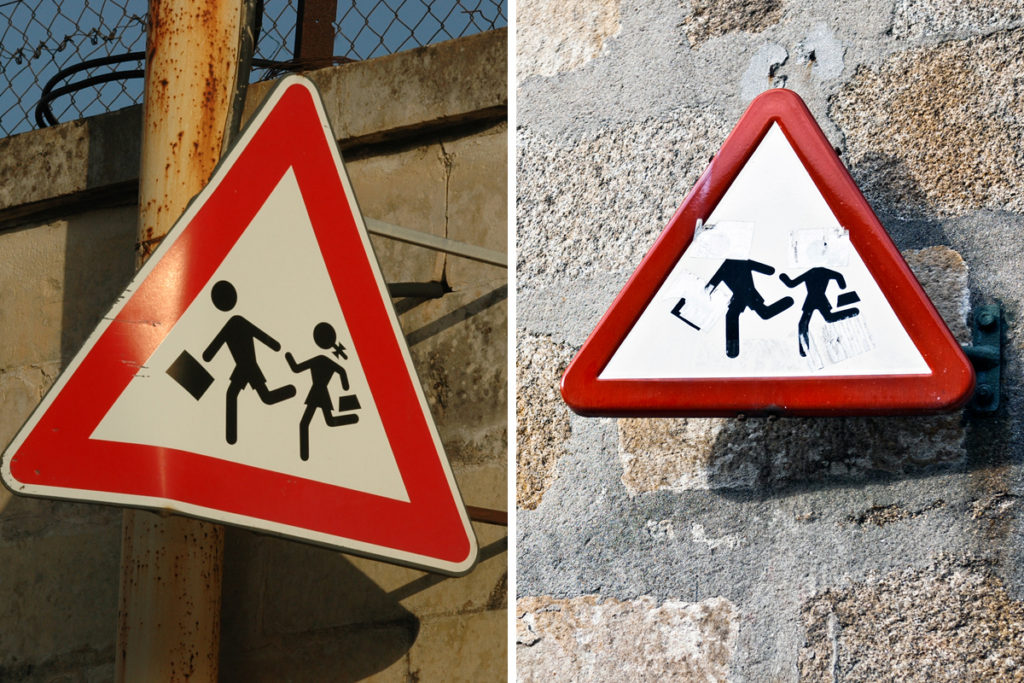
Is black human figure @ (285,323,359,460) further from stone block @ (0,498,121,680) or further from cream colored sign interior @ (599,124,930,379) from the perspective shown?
stone block @ (0,498,121,680)

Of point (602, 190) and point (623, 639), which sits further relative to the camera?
point (602, 190)

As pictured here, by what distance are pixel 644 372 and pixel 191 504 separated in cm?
62

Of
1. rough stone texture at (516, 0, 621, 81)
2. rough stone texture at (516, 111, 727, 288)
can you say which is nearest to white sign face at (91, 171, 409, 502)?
rough stone texture at (516, 111, 727, 288)

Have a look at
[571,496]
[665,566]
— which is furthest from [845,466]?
[571,496]

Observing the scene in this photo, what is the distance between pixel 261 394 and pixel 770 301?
2.23 feet

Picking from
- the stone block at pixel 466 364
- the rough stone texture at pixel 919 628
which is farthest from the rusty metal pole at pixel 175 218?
the rough stone texture at pixel 919 628

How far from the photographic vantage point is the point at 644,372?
4.44ft

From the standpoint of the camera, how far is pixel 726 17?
1.64m

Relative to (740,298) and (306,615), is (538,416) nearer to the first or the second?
(740,298)

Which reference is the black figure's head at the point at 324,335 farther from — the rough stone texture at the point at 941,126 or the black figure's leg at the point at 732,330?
the rough stone texture at the point at 941,126

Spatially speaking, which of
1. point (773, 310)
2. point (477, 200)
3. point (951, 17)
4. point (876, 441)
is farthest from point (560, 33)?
point (477, 200)

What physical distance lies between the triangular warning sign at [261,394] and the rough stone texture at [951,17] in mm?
770

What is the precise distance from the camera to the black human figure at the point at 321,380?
5.30 feet

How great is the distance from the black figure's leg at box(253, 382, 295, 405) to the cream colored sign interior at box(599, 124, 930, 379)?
0.47 metres
